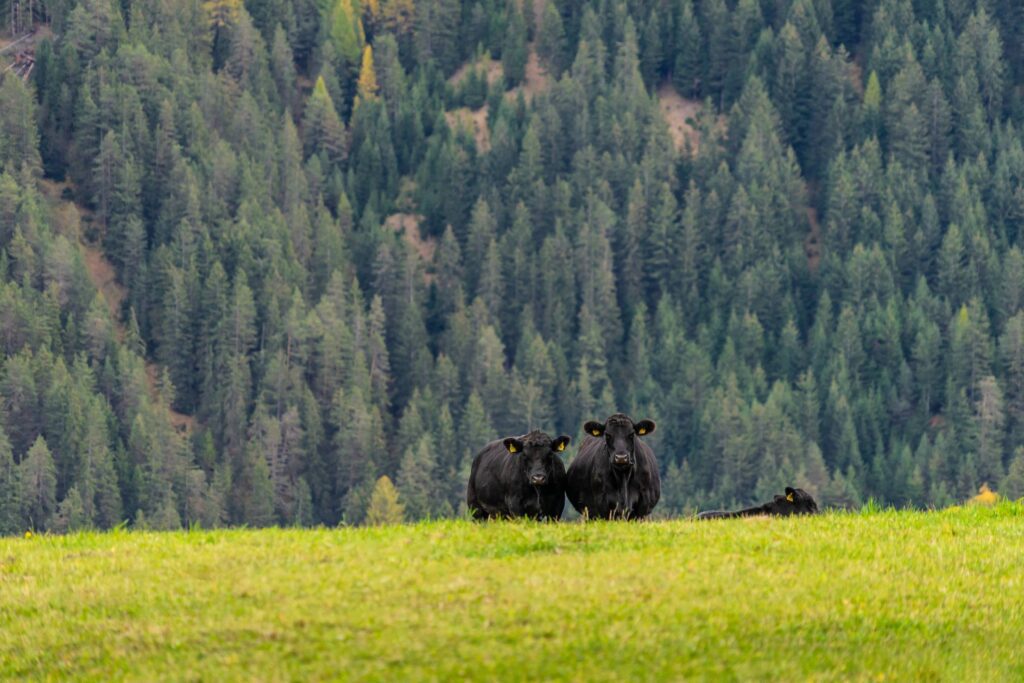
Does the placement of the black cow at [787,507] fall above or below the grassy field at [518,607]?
below

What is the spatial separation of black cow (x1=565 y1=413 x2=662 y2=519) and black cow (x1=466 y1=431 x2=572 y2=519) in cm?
38

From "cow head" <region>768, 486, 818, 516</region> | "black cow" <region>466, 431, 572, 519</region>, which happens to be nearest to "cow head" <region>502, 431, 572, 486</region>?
"black cow" <region>466, 431, 572, 519</region>

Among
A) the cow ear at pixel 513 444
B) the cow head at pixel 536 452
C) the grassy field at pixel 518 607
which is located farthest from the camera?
the cow ear at pixel 513 444

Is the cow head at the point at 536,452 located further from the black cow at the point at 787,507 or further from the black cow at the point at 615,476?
the black cow at the point at 787,507

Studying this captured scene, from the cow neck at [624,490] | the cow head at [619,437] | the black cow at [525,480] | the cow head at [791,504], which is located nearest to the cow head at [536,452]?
the black cow at [525,480]

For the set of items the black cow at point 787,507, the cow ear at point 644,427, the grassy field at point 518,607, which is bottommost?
the black cow at point 787,507

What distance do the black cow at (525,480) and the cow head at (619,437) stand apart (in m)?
0.57

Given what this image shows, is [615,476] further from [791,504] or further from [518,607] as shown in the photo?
[518,607]

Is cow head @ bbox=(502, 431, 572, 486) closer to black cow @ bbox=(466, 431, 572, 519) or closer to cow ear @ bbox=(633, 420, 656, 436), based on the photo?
black cow @ bbox=(466, 431, 572, 519)

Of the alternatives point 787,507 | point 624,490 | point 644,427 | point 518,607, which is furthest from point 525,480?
point 518,607

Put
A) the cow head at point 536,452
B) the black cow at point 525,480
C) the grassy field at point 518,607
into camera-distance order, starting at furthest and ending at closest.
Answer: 1. the black cow at point 525,480
2. the cow head at point 536,452
3. the grassy field at point 518,607

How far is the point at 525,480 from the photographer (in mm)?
33219

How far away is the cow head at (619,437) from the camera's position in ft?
105

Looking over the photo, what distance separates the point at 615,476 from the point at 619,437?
67 cm
